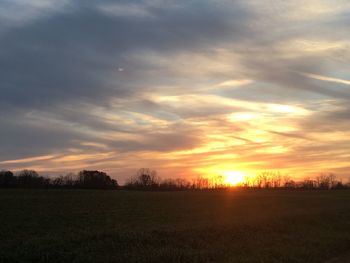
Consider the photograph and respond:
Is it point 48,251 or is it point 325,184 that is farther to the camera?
point 325,184

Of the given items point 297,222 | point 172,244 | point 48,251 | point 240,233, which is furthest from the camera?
point 297,222

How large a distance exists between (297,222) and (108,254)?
57.0ft

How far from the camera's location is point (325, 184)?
193125 millimetres

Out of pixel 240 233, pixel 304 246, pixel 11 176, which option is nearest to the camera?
pixel 304 246

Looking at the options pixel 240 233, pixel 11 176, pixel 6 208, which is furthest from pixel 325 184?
pixel 240 233

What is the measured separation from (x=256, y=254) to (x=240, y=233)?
508 cm

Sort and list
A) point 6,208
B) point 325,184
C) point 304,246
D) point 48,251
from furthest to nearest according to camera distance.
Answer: point 325,184 → point 6,208 → point 304,246 → point 48,251

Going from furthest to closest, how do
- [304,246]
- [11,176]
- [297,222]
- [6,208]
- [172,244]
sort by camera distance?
[11,176]
[6,208]
[297,222]
[304,246]
[172,244]

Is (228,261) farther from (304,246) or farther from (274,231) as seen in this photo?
(274,231)

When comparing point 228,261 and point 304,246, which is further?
point 304,246

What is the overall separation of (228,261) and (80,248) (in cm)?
561

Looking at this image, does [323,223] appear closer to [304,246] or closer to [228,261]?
[304,246]

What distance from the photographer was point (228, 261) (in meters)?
14.6

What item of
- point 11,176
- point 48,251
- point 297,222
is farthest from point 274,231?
point 11,176
